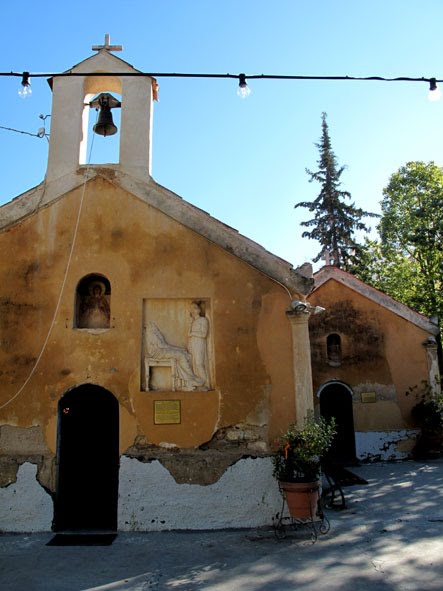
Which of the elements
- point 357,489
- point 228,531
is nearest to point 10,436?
point 228,531

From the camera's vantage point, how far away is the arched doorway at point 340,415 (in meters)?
16.3

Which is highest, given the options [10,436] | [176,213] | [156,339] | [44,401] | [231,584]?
[176,213]

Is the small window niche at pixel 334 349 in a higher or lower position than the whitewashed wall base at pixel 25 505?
higher

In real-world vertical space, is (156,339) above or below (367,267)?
below

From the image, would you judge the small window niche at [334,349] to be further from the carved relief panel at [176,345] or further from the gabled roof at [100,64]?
the gabled roof at [100,64]

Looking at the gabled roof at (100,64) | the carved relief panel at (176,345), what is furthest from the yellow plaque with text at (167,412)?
the gabled roof at (100,64)

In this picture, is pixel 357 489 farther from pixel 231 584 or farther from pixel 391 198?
pixel 391 198

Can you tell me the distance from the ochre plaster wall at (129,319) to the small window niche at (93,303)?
0.27 metres

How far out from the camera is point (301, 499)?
771 cm

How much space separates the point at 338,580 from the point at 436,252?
67.6 ft

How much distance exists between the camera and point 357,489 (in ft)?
37.9

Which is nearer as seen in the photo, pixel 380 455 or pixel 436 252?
pixel 380 455

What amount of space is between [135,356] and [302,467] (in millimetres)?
3333

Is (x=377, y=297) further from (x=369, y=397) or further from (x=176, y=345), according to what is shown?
(x=176, y=345)
